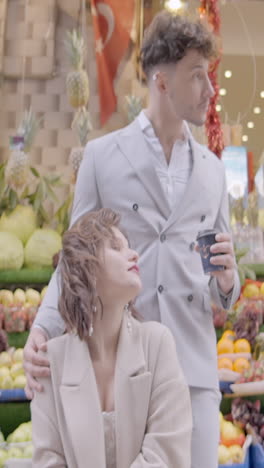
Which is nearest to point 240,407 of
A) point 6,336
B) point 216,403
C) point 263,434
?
point 263,434

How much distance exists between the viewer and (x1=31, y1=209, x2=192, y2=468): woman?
1759 millimetres

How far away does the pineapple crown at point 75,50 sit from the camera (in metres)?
4.40

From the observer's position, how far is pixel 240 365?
3598 mm

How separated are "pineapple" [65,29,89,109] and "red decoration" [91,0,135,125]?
175mm

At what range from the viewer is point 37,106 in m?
4.62

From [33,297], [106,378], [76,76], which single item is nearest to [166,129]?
[106,378]

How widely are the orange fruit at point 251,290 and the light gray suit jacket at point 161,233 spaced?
1.86 meters

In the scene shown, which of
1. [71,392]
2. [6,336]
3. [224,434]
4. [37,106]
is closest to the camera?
[71,392]

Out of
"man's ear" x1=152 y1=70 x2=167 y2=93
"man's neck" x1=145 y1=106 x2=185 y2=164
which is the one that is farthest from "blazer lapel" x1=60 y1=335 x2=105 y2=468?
"man's ear" x1=152 y1=70 x2=167 y2=93

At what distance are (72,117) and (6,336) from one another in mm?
1519

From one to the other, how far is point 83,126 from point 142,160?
7.37ft

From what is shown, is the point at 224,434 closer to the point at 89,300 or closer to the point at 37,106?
the point at 89,300

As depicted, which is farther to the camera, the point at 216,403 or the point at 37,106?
the point at 37,106

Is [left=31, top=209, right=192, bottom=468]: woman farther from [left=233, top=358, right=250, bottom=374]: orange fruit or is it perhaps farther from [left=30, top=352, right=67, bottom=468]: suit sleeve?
[left=233, top=358, right=250, bottom=374]: orange fruit
